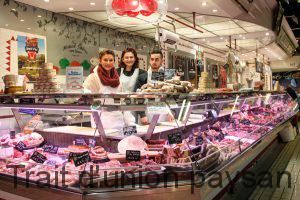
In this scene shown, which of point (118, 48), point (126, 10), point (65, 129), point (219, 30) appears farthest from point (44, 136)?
point (219, 30)

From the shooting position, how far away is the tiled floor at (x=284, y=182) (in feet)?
15.2

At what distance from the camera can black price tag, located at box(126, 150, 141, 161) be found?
2.76 meters

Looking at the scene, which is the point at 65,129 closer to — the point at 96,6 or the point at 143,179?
the point at 143,179

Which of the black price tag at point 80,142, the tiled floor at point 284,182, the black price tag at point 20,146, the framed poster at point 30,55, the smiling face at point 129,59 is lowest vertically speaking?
the tiled floor at point 284,182

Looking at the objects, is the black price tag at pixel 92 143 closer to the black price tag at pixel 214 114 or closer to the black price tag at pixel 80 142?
the black price tag at pixel 80 142

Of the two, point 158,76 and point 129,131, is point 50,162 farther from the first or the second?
point 158,76

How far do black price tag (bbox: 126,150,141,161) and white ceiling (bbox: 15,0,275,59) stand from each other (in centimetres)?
335

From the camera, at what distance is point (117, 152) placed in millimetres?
3232

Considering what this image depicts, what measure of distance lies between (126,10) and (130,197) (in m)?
2.89

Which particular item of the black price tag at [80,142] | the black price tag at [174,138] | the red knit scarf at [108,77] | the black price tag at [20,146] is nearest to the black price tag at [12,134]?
the black price tag at [20,146]

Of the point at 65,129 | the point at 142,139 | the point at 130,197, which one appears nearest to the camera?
the point at 130,197

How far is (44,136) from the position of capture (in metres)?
4.13

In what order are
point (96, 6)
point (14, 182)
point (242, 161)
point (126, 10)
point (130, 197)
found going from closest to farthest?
point (130, 197) → point (14, 182) → point (242, 161) → point (126, 10) → point (96, 6)

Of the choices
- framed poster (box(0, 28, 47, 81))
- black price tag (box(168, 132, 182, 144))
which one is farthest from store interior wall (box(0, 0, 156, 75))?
black price tag (box(168, 132, 182, 144))
